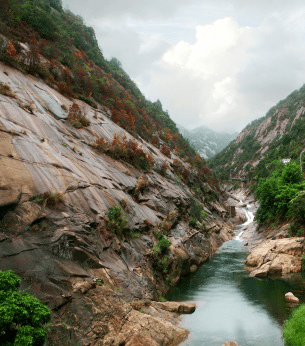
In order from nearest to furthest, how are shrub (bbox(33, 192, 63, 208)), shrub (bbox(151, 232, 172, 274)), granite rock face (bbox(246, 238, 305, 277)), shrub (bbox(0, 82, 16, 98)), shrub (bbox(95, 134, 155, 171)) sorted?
shrub (bbox(33, 192, 63, 208))
shrub (bbox(0, 82, 16, 98))
shrub (bbox(151, 232, 172, 274))
granite rock face (bbox(246, 238, 305, 277))
shrub (bbox(95, 134, 155, 171))

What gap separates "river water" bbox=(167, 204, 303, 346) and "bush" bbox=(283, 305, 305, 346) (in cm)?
54

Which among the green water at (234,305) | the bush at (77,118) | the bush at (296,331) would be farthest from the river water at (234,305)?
the bush at (77,118)

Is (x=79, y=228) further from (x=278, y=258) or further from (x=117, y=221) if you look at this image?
(x=278, y=258)

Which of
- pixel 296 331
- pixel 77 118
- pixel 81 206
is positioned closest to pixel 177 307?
pixel 296 331

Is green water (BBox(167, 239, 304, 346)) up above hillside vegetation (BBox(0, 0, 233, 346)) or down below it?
below

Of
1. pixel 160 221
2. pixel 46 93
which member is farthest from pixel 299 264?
pixel 46 93

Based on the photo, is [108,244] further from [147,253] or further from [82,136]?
[82,136]

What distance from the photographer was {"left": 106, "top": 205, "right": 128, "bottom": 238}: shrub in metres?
17.6

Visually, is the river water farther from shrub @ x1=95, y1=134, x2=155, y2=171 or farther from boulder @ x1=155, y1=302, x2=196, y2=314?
shrub @ x1=95, y1=134, x2=155, y2=171

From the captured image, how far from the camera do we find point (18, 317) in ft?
24.5

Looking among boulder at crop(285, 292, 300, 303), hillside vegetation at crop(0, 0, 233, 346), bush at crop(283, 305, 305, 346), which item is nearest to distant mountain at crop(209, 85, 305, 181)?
hillside vegetation at crop(0, 0, 233, 346)

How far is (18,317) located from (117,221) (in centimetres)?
1085

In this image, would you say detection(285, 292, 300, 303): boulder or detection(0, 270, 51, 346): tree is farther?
detection(285, 292, 300, 303): boulder

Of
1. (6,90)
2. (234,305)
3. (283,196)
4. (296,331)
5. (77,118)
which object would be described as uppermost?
(6,90)
